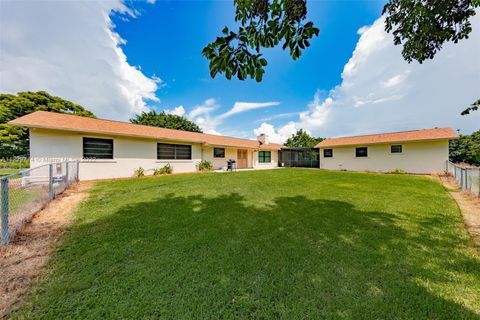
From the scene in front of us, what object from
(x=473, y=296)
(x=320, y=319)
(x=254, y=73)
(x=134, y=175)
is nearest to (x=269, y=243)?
(x=320, y=319)

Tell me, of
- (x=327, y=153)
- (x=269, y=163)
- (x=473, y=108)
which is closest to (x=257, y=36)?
(x=473, y=108)

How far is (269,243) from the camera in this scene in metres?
3.42

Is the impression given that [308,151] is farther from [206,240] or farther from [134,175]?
[206,240]

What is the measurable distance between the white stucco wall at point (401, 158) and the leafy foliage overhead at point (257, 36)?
18.9 m

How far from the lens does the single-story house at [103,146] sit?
9.41m

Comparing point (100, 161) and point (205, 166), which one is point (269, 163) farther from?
point (100, 161)

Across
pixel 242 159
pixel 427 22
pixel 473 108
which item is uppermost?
pixel 427 22

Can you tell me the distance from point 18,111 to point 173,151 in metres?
19.1

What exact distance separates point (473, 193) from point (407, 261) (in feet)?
25.6

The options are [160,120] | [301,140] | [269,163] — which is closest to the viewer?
[269,163]

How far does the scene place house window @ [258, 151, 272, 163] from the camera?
24266 millimetres

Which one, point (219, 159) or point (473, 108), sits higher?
point (473, 108)

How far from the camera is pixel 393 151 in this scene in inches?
656

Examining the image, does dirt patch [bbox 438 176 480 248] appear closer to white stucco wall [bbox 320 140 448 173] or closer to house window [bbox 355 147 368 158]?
white stucco wall [bbox 320 140 448 173]
